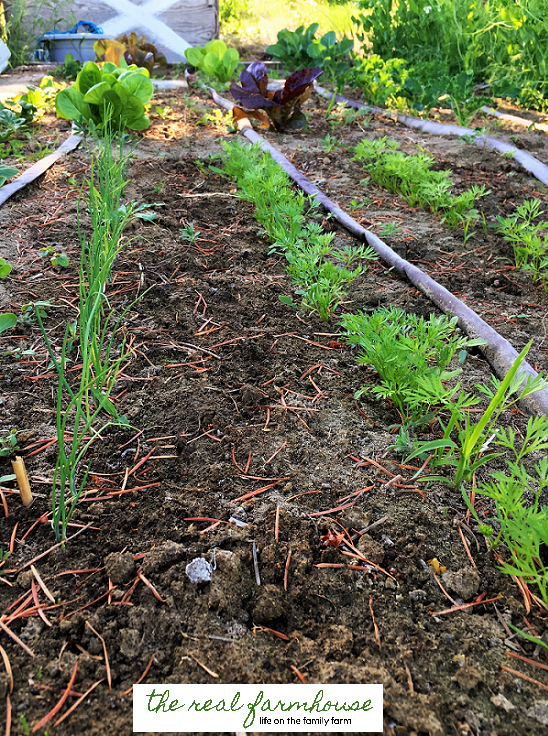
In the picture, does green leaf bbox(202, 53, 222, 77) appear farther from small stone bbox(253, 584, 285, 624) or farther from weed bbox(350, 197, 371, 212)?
small stone bbox(253, 584, 285, 624)

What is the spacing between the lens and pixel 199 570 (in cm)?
116

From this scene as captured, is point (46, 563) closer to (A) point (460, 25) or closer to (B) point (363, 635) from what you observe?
(B) point (363, 635)

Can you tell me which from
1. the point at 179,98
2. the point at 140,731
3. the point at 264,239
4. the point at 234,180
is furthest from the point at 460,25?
the point at 140,731

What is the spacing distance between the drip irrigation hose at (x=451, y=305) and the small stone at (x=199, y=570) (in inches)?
36.4

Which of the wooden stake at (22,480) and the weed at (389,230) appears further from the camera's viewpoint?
the weed at (389,230)

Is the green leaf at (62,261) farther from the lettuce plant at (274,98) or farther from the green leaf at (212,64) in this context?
the green leaf at (212,64)

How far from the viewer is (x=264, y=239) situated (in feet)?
8.73

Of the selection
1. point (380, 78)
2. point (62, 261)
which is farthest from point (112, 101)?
point (380, 78)

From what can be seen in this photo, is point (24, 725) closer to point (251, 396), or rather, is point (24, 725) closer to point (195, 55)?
point (251, 396)

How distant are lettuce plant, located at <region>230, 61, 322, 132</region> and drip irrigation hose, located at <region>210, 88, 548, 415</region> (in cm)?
138

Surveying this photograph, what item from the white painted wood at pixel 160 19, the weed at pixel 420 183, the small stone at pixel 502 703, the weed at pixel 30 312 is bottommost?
the small stone at pixel 502 703

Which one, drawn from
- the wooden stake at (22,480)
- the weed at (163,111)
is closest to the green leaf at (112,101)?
the weed at (163,111)

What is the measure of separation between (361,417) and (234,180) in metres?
2.21

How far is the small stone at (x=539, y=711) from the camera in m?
0.93
